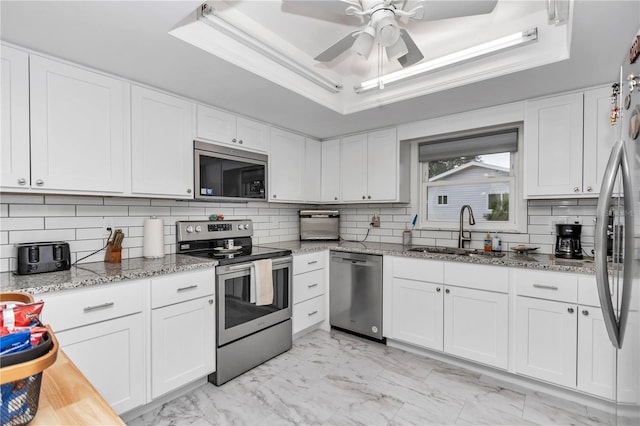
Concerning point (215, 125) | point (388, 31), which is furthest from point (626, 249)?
point (215, 125)

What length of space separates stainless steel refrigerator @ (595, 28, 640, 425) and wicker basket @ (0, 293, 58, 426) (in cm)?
154

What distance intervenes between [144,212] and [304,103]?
1569 millimetres

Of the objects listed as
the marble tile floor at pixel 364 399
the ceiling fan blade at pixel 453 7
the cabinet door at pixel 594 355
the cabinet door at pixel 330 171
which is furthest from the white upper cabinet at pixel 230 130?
the cabinet door at pixel 594 355

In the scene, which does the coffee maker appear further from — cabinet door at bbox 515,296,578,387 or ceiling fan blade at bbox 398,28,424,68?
ceiling fan blade at bbox 398,28,424,68

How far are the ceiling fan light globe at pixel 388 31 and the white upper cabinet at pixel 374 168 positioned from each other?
5.72 feet

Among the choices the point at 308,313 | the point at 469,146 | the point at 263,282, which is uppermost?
the point at 469,146

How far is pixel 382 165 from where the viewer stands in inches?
133

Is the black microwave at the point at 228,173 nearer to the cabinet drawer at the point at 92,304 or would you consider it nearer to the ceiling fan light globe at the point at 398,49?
the cabinet drawer at the point at 92,304

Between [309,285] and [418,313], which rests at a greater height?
[309,285]

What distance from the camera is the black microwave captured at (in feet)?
8.61

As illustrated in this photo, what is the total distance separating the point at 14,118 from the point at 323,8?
175cm

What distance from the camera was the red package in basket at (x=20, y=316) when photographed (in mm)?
664

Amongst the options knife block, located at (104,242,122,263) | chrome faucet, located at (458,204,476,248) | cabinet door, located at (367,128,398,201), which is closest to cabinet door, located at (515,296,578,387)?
chrome faucet, located at (458,204,476,248)

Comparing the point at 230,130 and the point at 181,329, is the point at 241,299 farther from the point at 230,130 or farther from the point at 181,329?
the point at 230,130
